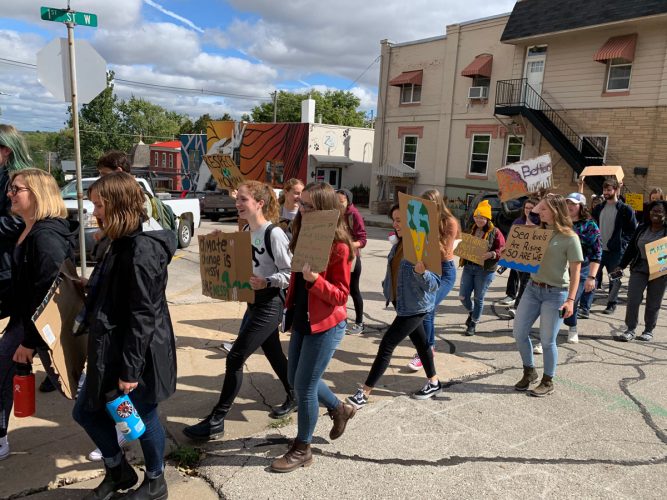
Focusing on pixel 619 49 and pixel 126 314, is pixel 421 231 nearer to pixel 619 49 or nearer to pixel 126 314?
pixel 126 314

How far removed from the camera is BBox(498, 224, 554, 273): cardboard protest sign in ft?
15.6

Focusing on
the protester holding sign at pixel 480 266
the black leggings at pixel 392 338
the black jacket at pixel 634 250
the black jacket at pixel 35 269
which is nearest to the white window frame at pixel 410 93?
the black jacket at pixel 634 250

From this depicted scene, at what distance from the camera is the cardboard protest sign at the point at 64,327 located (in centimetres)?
284

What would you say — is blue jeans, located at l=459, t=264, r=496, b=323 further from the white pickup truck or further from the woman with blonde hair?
the white pickup truck

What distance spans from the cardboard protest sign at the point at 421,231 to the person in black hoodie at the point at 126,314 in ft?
6.56

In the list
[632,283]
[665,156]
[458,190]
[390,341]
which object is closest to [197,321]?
[390,341]

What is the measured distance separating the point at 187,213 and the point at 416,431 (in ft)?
36.3

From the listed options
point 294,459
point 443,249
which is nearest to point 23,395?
point 294,459

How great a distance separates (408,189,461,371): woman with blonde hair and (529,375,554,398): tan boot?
3.36 feet

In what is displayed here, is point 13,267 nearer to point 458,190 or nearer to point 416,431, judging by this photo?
point 416,431

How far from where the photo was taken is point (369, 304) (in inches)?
315

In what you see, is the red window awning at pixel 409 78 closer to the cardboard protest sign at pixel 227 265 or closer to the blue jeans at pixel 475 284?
the blue jeans at pixel 475 284

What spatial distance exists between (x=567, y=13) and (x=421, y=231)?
61.3 feet

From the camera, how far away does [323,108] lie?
232 feet
